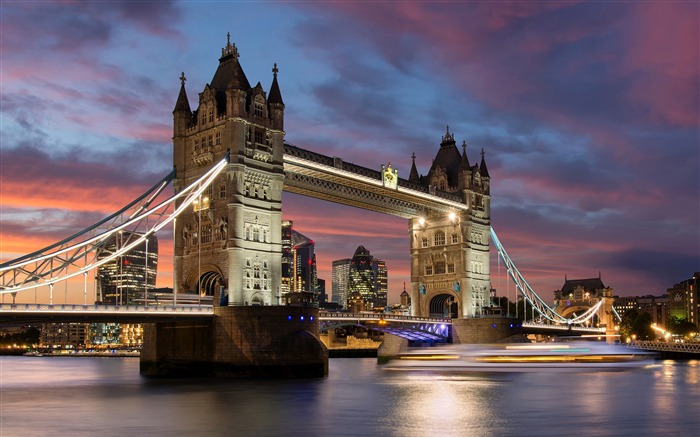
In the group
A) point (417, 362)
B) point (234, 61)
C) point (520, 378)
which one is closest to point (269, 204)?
point (234, 61)

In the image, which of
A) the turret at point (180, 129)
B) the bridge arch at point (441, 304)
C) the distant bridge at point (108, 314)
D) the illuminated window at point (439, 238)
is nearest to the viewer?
the distant bridge at point (108, 314)

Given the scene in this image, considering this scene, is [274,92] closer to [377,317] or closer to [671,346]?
[377,317]

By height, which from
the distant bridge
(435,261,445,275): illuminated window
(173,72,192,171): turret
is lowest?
the distant bridge

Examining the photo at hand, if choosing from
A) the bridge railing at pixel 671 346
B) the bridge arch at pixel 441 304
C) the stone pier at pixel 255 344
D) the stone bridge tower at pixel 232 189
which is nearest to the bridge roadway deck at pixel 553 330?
the bridge arch at pixel 441 304

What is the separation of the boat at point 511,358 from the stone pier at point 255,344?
10.1 metres

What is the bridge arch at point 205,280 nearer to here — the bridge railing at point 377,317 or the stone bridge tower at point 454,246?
the bridge railing at point 377,317

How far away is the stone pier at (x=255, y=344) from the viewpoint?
57.3 meters

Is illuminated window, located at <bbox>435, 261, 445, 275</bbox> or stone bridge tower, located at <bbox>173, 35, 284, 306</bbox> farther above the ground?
stone bridge tower, located at <bbox>173, 35, 284, 306</bbox>

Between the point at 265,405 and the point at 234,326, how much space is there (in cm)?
1625

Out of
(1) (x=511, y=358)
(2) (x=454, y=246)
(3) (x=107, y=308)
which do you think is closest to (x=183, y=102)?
(3) (x=107, y=308)

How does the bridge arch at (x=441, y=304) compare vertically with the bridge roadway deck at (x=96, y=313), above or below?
below

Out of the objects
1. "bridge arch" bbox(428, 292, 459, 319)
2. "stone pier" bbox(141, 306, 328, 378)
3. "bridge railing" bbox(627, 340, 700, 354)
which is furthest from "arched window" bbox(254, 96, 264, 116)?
"bridge railing" bbox(627, 340, 700, 354)

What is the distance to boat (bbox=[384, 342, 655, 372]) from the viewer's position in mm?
63375

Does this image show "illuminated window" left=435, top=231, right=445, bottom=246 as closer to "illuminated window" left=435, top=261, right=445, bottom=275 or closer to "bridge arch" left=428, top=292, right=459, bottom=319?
"illuminated window" left=435, top=261, right=445, bottom=275
